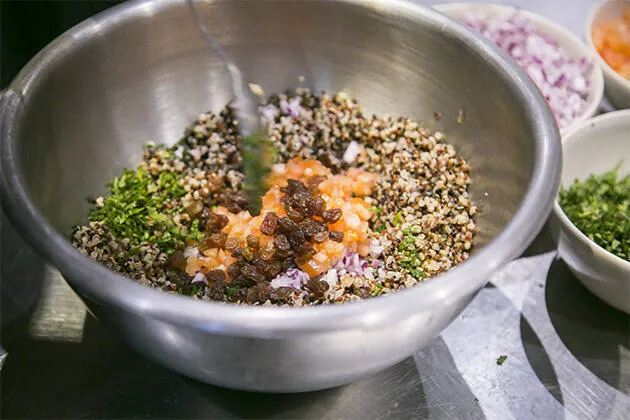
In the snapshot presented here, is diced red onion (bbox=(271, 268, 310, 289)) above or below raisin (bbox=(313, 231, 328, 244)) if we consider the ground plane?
below

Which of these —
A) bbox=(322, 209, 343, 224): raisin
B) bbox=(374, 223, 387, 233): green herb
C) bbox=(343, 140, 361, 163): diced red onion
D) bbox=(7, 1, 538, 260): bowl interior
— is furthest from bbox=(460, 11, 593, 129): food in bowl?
bbox=(322, 209, 343, 224): raisin

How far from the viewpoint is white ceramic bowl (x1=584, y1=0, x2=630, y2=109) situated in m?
1.74

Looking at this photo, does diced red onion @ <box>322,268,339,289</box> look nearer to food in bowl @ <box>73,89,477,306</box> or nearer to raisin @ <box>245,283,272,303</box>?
food in bowl @ <box>73,89,477,306</box>

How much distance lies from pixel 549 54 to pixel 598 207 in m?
0.55

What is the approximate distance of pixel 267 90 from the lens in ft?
5.36

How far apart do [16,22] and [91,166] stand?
25.2 inches

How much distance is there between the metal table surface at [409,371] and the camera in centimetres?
127

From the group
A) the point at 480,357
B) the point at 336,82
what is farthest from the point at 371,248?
the point at 336,82

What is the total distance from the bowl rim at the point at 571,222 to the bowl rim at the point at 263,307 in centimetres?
23

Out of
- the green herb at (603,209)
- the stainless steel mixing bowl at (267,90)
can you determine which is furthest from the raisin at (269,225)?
the green herb at (603,209)

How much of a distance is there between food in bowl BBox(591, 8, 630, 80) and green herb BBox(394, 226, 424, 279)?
3.08 ft

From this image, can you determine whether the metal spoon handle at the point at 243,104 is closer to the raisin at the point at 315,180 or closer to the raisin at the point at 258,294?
the raisin at the point at 315,180

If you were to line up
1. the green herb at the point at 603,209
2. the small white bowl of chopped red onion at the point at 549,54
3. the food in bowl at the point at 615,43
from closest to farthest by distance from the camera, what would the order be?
the green herb at the point at 603,209 → the small white bowl of chopped red onion at the point at 549,54 → the food in bowl at the point at 615,43

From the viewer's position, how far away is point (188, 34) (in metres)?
1.48
